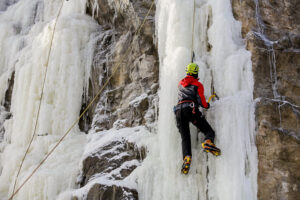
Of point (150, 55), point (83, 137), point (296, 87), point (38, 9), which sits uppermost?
point (38, 9)

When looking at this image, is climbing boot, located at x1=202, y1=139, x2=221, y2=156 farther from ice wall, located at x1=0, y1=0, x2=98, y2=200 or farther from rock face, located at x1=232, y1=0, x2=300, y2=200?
ice wall, located at x1=0, y1=0, x2=98, y2=200

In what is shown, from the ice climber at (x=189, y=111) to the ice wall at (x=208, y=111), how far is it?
20 centimetres

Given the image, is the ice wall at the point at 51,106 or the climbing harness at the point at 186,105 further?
the ice wall at the point at 51,106

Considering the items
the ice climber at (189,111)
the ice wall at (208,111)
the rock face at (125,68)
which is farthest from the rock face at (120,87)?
the ice climber at (189,111)

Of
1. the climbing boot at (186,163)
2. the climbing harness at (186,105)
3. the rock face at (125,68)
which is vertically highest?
the rock face at (125,68)

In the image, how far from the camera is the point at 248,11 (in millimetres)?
6094

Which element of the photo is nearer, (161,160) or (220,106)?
(220,106)

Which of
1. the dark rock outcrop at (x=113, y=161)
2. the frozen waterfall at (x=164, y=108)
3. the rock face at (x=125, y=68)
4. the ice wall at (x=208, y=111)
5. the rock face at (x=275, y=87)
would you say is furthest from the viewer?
the rock face at (x=125, y=68)

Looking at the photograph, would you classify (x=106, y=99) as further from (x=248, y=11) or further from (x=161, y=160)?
(x=248, y=11)

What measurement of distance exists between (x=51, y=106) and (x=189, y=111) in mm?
4394

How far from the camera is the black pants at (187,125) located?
5246 millimetres

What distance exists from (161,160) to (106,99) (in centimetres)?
282

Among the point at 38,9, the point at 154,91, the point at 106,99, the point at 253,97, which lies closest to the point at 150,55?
the point at 154,91

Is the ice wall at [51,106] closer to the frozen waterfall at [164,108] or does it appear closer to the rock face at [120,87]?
the frozen waterfall at [164,108]
